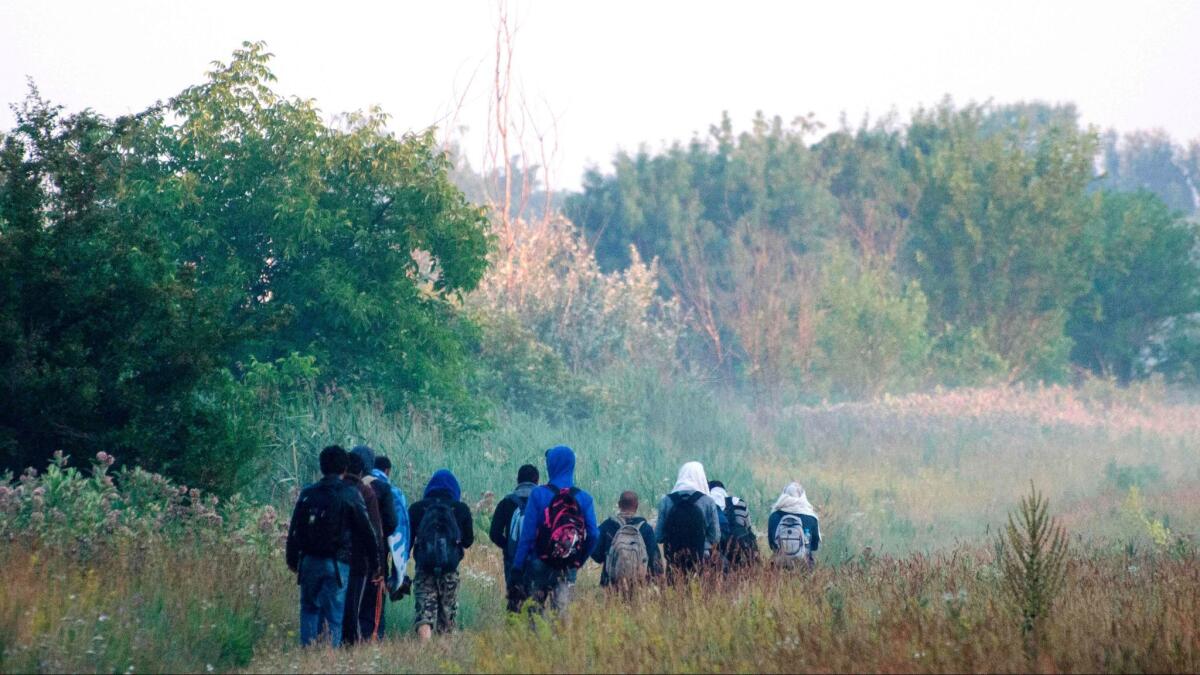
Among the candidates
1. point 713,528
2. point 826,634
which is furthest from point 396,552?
point 826,634

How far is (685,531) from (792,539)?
4.78 ft

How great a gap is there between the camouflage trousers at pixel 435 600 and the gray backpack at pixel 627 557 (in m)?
1.36

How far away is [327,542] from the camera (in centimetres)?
925

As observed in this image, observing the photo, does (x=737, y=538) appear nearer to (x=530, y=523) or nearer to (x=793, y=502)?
(x=793, y=502)

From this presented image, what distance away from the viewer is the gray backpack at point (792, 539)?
40.7 feet

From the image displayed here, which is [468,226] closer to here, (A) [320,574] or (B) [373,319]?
(B) [373,319]

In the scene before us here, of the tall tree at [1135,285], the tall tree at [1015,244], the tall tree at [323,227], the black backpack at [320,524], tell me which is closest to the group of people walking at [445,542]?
the black backpack at [320,524]

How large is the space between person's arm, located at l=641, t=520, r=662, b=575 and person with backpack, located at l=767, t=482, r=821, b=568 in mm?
1558

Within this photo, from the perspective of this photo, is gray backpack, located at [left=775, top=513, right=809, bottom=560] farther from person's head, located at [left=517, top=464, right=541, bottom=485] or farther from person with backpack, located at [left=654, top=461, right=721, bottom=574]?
person's head, located at [left=517, top=464, right=541, bottom=485]

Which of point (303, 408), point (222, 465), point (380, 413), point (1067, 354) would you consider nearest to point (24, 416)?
point (222, 465)

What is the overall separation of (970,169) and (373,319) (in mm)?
38093

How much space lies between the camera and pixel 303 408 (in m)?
20.5

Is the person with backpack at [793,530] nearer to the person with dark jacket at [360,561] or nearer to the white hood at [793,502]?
the white hood at [793,502]

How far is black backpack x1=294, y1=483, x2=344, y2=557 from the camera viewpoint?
926 centimetres
